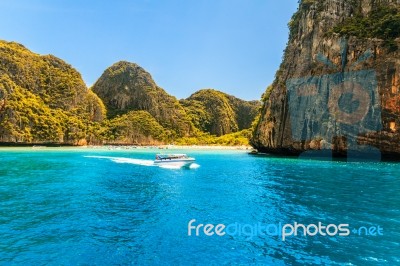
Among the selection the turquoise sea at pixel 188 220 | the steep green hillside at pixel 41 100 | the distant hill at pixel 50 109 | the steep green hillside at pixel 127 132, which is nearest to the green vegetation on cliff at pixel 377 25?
the turquoise sea at pixel 188 220

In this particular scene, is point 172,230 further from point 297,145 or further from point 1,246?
point 297,145

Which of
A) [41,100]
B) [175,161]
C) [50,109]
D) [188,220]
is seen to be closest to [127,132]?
[50,109]

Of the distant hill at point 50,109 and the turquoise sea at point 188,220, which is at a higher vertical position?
the distant hill at point 50,109

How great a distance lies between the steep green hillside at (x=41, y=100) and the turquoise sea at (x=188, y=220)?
114 m

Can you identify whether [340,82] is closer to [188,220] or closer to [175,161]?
[175,161]

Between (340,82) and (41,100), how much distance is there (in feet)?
477

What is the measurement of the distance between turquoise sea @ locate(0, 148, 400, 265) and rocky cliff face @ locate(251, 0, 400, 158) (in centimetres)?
2978

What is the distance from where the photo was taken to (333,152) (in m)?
62.5

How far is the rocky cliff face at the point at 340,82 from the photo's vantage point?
53531mm

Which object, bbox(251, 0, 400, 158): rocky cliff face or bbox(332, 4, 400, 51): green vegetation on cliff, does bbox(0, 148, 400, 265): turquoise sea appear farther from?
bbox(332, 4, 400, 51): green vegetation on cliff

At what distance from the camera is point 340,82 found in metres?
60.0

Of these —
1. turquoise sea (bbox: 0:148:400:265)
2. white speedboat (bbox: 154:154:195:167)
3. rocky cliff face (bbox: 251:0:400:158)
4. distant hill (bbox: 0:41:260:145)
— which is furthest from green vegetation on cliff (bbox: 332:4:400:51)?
distant hill (bbox: 0:41:260:145)

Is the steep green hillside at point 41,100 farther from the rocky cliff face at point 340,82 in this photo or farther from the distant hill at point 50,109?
the rocky cliff face at point 340,82

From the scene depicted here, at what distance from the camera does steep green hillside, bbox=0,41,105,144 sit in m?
126
